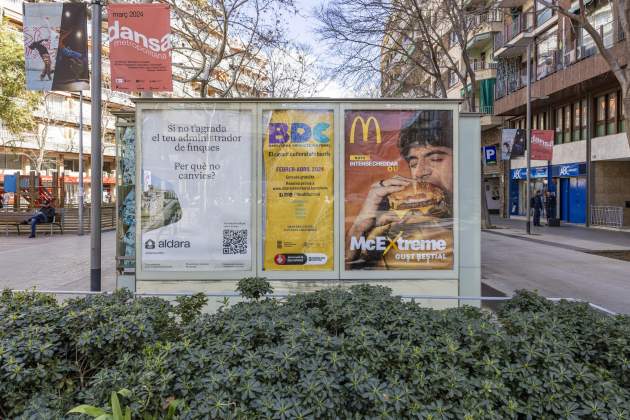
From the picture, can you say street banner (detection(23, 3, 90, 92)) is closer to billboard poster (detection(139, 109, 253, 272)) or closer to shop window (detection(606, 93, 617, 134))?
billboard poster (detection(139, 109, 253, 272))

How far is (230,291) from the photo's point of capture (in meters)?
6.01

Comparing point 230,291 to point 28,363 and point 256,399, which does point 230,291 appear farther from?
point 256,399

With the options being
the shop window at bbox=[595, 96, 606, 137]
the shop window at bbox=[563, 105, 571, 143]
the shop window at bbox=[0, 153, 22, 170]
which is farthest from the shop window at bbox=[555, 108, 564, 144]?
the shop window at bbox=[0, 153, 22, 170]

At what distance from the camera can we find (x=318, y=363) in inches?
112

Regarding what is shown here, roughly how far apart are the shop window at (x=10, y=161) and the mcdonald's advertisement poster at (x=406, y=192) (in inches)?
1888

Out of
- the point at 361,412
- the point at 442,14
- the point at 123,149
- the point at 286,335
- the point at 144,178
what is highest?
the point at 442,14

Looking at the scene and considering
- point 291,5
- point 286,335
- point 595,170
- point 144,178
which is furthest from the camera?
point 595,170

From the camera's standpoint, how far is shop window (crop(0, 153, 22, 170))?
1751 inches

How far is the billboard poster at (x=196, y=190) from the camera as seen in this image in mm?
5949

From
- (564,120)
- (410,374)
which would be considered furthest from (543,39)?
(410,374)

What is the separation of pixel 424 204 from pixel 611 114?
2298cm

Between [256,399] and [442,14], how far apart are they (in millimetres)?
22878

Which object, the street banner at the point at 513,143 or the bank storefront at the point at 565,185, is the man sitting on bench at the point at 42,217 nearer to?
the street banner at the point at 513,143

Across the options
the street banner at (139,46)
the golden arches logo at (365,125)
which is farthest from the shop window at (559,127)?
the street banner at (139,46)
